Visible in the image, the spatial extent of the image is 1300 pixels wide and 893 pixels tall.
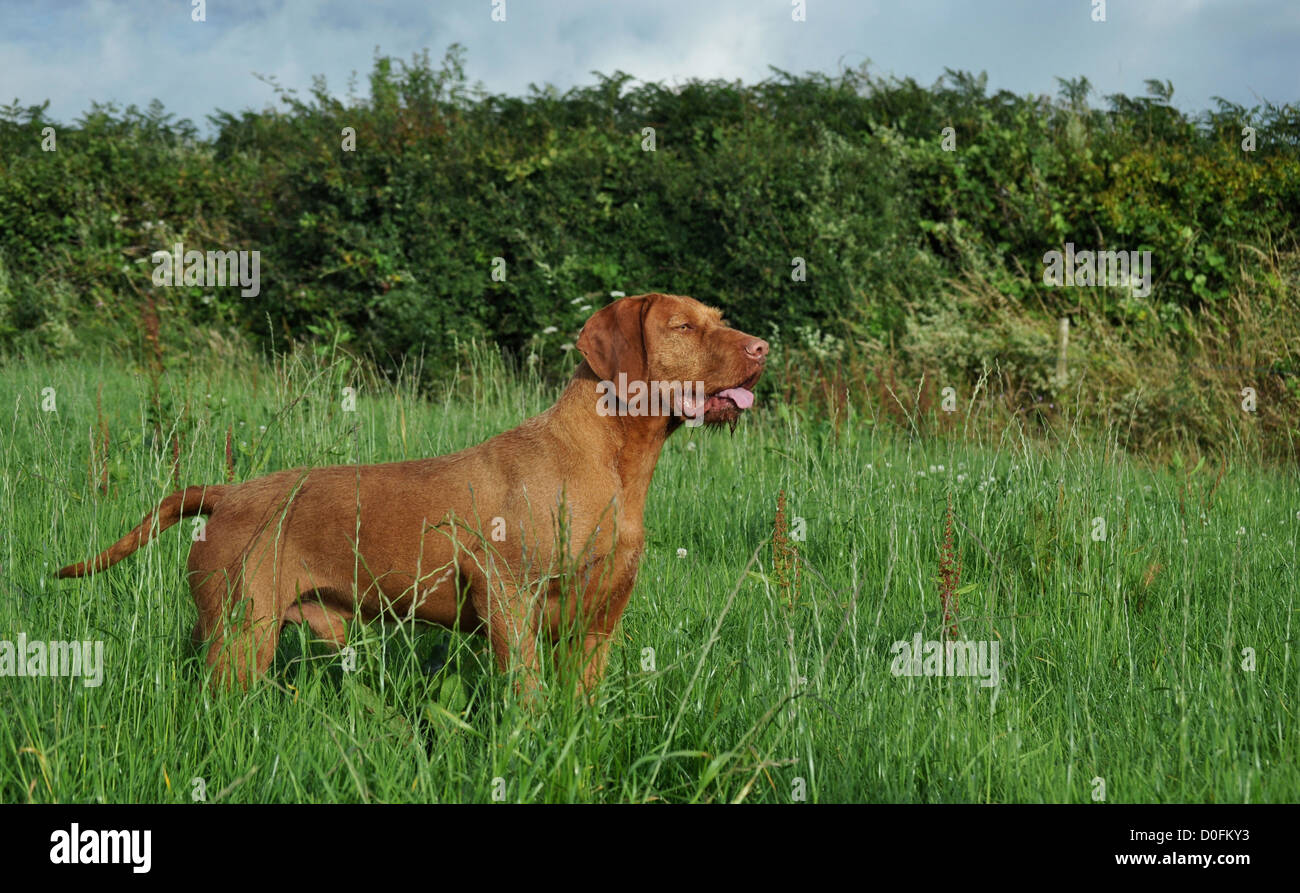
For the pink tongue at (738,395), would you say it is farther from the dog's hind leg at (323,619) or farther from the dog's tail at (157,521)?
the dog's tail at (157,521)

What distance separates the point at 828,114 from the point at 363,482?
958 centimetres

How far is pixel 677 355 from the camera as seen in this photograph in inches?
145

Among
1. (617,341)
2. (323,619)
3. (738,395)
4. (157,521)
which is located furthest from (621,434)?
(157,521)

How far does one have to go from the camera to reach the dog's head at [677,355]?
3588 millimetres

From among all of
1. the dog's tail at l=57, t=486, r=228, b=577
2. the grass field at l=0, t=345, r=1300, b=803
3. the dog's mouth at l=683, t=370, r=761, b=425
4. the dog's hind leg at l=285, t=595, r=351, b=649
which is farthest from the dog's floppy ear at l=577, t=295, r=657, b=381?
the dog's tail at l=57, t=486, r=228, b=577

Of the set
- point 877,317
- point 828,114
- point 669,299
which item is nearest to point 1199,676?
point 669,299

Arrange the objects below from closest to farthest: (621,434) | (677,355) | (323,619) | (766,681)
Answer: (766,681) → (323,619) → (621,434) → (677,355)

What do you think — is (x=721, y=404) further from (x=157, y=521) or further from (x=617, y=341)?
(x=157, y=521)

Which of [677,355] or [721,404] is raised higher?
[677,355]

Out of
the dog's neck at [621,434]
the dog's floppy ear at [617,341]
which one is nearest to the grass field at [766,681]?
the dog's neck at [621,434]

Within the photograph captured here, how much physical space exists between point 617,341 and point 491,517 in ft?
2.53

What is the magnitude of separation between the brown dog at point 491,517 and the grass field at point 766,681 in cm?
15

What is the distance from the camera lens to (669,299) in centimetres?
373

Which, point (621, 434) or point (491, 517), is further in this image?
point (621, 434)
